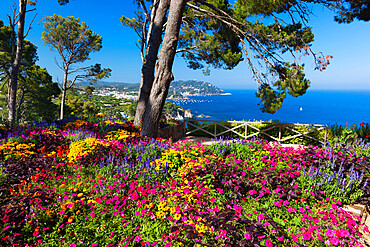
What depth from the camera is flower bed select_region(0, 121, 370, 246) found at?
7.32 ft

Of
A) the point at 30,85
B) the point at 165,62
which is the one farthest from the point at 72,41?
the point at 165,62

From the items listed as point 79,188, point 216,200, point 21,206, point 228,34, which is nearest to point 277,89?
Answer: point 228,34

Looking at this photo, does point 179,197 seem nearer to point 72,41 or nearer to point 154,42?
point 154,42

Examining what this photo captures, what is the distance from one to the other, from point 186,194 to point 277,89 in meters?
6.09

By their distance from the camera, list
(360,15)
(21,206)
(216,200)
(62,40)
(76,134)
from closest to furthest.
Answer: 1. (21,206)
2. (216,200)
3. (76,134)
4. (360,15)
5. (62,40)

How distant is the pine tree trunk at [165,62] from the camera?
5.89 meters

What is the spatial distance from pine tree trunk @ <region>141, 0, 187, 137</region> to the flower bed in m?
1.90

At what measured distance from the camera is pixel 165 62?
233 inches

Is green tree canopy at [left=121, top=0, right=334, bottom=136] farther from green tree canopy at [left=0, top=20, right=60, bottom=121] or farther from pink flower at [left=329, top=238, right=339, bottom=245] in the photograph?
green tree canopy at [left=0, top=20, right=60, bottom=121]

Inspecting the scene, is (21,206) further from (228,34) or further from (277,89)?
(228,34)

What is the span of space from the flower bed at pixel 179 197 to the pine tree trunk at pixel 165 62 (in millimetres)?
1905

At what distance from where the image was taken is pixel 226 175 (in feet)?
11.0

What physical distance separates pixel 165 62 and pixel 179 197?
4.37m

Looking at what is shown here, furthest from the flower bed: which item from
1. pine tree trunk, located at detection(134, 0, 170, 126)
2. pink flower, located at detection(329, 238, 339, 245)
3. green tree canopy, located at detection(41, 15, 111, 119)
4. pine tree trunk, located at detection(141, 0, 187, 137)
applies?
green tree canopy, located at detection(41, 15, 111, 119)
